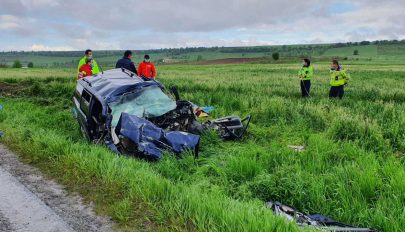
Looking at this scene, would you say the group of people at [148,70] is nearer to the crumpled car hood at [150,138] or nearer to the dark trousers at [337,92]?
the dark trousers at [337,92]

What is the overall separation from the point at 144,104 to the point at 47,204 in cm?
372

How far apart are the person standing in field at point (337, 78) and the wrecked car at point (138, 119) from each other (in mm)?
7878

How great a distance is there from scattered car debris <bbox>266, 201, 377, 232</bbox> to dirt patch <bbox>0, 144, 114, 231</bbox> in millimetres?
2008

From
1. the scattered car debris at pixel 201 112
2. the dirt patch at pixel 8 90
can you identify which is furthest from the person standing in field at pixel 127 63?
the dirt patch at pixel 8 90

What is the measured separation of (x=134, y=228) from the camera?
4191 mm

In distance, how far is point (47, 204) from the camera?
16.0 ft

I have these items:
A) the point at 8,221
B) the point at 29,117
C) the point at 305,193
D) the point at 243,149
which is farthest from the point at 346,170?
the point at 29,117

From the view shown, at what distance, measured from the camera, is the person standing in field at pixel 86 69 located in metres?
13.4

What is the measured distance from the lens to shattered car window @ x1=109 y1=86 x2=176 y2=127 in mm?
8023

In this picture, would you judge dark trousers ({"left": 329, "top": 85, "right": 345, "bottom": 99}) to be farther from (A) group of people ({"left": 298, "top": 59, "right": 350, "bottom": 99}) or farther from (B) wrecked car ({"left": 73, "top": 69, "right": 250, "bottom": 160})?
(B) wrecked car ({"left": 73, "top": 69, "right": 250, "bottom": 160})

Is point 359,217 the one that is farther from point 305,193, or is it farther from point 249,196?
point 249,196

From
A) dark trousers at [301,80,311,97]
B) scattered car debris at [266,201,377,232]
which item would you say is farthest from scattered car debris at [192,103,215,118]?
dark trousers at [301,80,311,97]

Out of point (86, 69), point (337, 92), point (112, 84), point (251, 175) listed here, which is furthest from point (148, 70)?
point (251, 175)

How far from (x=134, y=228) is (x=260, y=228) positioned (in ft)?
4.43
